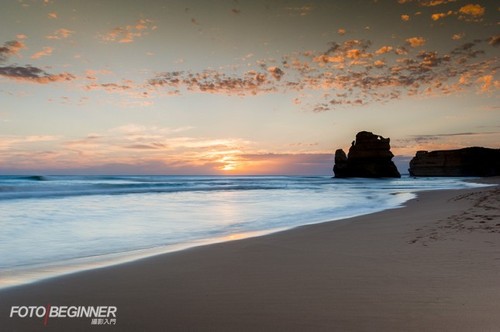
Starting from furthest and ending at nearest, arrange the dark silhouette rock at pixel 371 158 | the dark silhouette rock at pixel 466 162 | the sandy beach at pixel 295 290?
the dark silhouette rock at pixel 466 162 < the dark silhouette rock at pixel 371 158 < the sandy beach at pixel 295 290

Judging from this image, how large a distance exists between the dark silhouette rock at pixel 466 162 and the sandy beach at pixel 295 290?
92922 millimetres

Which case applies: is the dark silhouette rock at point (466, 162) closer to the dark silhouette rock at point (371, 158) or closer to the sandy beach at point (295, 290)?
the dark silhouette rock at point (371, 158)

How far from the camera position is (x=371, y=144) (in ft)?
254

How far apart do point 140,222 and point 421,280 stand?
864 centimetres

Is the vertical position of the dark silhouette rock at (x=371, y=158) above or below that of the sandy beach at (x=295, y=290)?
above

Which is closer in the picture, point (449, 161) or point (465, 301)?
point (465, 301)

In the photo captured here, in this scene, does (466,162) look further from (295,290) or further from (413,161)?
(295,290)

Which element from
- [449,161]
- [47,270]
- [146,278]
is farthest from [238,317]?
[449,161]

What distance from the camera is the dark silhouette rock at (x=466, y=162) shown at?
84.4 metres

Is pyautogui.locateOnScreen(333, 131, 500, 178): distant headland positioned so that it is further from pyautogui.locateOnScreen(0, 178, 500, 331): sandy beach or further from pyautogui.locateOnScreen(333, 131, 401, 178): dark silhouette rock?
pyautogui.locateOnScreen(0, 178, 500, 331): sandy beach

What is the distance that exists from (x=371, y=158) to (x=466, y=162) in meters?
26.8

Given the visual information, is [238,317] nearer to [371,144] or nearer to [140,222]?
[140,222]

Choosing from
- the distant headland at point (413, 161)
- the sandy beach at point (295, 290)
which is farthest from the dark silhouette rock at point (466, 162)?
the sandy beach at point (295, 290)

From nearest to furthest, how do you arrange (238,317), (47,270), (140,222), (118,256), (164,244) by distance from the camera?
(238,317) → (47,270) → (118,256) → (164,244) → (140,222)
